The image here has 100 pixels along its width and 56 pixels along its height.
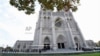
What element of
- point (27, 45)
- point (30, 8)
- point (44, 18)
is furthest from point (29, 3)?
point (27, 45)

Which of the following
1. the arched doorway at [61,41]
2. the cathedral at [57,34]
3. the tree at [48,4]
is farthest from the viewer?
the arched doorway at [61,41]

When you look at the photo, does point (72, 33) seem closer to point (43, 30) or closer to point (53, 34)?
point (53, 34)

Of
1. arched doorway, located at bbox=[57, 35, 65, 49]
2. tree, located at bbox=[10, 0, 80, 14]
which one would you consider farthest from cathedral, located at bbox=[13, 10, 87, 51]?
tree, located at bbox=[10, 0, 80, 14]

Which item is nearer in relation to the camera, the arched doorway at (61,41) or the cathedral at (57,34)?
the cathedral at (57,34)

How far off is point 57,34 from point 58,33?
2.00 feet

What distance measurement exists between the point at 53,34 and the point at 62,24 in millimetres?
8598

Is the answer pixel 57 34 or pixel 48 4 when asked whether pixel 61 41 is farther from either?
pixel 48 4

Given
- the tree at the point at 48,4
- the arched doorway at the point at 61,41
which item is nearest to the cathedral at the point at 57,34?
the arched doorway at the point at 61,41

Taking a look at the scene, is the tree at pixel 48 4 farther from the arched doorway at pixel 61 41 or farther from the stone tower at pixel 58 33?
the arched doorway at pixel 61 41

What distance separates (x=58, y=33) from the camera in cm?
4453

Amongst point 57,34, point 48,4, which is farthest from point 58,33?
point 48,4

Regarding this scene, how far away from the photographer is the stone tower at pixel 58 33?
134 ft

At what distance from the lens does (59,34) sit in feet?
146

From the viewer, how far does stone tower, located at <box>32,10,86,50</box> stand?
134 feet
